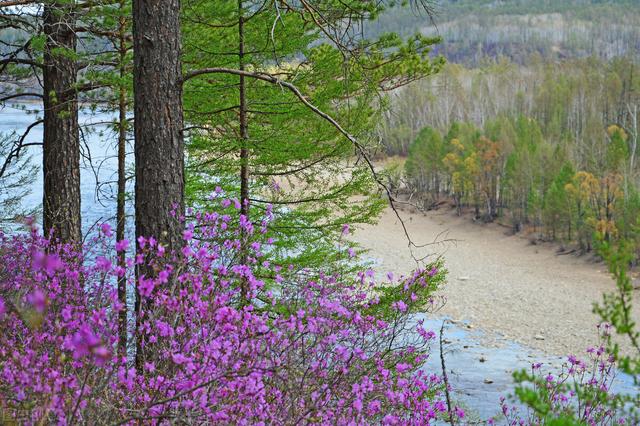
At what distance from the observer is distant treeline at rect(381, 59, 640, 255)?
30141 millimetres

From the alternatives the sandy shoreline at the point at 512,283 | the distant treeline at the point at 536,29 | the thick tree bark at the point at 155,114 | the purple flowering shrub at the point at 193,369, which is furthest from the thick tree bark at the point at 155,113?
the distant treeline at the point at 536,29

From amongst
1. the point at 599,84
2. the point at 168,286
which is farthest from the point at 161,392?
the point at 599,84

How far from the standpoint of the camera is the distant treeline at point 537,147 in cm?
3014

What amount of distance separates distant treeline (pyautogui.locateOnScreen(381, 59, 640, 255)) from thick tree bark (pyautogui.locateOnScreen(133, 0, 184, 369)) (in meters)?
12.8

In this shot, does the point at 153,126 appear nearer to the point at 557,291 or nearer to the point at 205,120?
the point at 205,120

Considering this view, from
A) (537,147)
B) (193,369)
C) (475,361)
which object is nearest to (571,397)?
(193,369)

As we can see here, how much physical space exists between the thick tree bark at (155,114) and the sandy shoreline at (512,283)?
11285mm

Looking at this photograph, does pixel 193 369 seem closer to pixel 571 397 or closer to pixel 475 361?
pixel 571 397

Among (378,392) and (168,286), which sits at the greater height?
(168,286)

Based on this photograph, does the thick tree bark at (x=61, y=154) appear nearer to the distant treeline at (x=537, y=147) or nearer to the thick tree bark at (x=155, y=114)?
the thick tree bark at (x=155, y=114)

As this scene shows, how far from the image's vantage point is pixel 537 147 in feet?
116

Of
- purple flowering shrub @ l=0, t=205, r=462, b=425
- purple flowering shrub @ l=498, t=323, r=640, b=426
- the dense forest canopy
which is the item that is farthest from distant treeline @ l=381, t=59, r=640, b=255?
purple flowering shrub @ l=0, t=205, r=462, b=425

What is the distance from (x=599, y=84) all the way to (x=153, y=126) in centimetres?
5179

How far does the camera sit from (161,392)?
97.2 inches
